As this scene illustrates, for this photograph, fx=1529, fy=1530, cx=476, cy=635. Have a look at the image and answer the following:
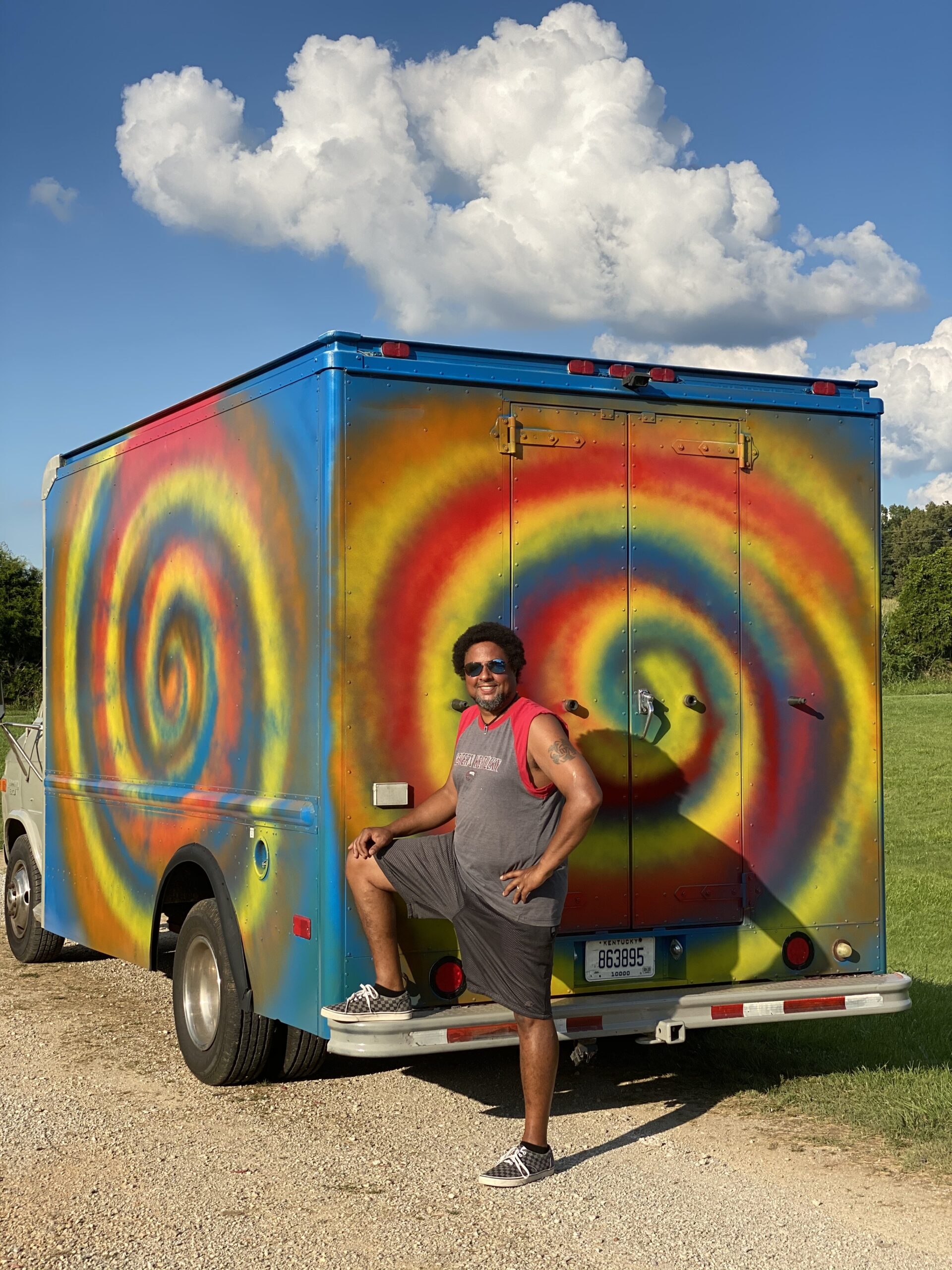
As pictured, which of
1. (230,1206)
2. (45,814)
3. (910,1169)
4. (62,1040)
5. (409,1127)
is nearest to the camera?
(230,1206)

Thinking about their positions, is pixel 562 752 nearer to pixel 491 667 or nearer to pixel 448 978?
pixel 491 667

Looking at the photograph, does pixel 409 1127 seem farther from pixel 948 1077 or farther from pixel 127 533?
pixel 127 533

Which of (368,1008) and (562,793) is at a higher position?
(562,793)

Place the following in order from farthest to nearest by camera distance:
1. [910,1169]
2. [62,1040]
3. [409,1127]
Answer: [62,1040] → [409,1127] → [910,1169]

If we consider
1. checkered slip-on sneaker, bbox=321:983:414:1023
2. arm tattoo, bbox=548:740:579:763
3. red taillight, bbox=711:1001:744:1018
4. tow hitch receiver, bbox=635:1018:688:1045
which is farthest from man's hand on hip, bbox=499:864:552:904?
red taillight, bbox=711:1001:744:1018

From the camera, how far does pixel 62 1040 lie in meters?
7.97

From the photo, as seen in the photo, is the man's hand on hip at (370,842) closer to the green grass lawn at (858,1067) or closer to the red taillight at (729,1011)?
the red taillight at (729,1011)

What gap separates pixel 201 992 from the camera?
709cm

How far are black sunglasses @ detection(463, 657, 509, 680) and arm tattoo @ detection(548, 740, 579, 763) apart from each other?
383 mm

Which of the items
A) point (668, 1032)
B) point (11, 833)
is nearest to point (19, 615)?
point (11, 833)

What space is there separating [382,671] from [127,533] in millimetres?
2653

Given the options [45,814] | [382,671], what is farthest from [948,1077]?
[45,814]

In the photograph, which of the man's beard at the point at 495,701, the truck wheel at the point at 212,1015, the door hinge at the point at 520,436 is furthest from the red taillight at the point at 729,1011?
the door hinge at the point at 520,436

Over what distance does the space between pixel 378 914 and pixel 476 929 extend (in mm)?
382
